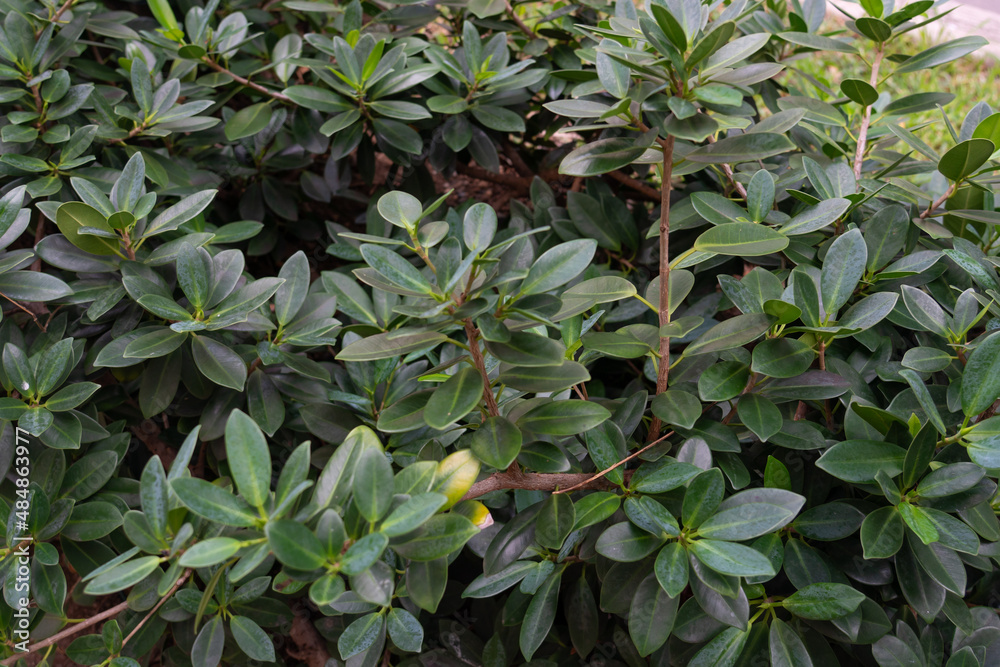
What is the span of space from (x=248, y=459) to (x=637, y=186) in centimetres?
135

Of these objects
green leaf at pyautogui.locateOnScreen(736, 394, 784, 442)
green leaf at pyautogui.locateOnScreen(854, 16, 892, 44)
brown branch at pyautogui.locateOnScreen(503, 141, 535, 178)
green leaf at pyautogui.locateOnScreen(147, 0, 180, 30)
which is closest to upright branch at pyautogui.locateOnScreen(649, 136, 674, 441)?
green leaf at pyautogui.locateOnScreen(736, 394, 784, 442)

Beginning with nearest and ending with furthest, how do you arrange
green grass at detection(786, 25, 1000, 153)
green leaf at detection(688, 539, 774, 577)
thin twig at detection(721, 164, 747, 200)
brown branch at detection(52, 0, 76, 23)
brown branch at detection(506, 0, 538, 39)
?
green leaf at detection(688, 539, 774, 577) → thin twig at detection(721, 164, 747, 200) → brown branch at detection(52, 0, 76, 23) → brown branch at detection(506, 0, 538, 39) → green grass at detection(786, 25, 1000, 153)

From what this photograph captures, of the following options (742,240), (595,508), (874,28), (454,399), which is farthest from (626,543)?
(874,28)

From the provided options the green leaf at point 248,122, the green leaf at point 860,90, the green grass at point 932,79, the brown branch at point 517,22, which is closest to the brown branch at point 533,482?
the green leaf at point 860,90

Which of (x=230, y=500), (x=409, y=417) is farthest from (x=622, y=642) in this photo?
(x=230, y=500)

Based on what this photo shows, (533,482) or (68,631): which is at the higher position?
(533,482)

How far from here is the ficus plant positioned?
0.75 m

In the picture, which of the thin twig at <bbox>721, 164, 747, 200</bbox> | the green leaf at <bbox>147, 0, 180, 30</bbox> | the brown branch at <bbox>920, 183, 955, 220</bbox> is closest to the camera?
the brown branch at <bbox>920, 183, 955, 220</bbox>

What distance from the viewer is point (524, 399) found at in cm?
92

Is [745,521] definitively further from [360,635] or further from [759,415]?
[360,635]

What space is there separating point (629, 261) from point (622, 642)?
2.57ft

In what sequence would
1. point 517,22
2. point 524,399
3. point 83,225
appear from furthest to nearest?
point 517,22 < point 83,225 < point 524,399

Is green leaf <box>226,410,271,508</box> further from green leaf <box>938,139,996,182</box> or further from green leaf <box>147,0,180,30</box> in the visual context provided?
green leaf <box>147,0,180,30</box>

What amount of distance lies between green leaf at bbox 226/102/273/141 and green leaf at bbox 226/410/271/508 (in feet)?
3.14
